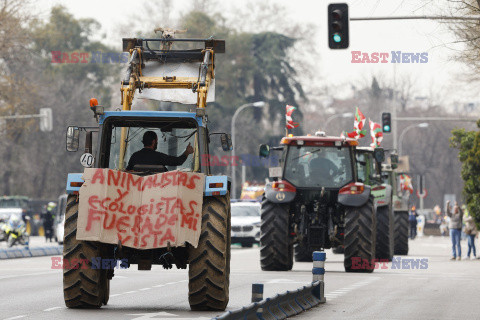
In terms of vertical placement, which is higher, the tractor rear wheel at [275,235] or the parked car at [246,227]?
the tractor rear wheel at [275,235]

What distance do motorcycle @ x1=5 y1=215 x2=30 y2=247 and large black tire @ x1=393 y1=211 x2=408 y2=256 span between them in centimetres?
1409

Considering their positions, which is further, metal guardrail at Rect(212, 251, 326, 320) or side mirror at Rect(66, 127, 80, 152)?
side mirror at Rect(66, 127, 80, 152)

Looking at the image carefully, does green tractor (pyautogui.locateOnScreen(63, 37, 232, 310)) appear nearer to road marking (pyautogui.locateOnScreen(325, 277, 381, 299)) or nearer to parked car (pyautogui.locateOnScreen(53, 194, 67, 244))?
road marking (pyautogui.locateOnScreen(325, 277, 381, 299))

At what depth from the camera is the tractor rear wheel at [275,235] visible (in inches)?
978

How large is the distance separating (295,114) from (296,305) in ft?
212

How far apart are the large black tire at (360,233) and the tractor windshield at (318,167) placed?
100cm

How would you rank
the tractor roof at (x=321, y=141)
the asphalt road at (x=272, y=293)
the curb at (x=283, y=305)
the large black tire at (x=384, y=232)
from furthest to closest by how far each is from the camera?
the large black tire at (x=384, y=232) < the tractor roof at (x=321, y=141) < the asphalt road at (x=272, y=293) < the curb at (x=283, y=305)

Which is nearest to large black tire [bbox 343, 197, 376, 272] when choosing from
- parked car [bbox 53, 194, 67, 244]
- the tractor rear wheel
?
the tractor rear wheel

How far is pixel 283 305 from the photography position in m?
14.6

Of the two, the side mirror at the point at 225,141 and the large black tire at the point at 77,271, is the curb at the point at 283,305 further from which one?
the large black tire at the point at 77,271

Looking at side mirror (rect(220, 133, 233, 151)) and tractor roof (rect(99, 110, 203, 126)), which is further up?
tractor roof (rect(99, 110, 203, 126))

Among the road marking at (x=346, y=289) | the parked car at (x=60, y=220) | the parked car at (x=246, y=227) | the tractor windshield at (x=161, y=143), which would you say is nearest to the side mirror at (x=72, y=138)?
the tractor windshield at (x=161, y=143)

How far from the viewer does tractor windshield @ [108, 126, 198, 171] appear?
49.7ft

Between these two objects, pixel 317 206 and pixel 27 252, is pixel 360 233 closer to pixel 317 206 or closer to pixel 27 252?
pixel 317 206
